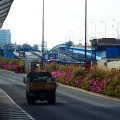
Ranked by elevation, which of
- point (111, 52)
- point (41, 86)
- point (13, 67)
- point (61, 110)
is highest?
Answer: point (111, 52)

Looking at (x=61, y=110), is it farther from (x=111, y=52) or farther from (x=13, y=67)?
(x=111, y=52)

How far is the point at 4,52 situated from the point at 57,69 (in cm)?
9765

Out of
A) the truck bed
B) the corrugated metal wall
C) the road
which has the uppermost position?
the corrugated metal wall

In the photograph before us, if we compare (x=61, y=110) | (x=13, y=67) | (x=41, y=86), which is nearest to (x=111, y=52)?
(x=13, y=67)

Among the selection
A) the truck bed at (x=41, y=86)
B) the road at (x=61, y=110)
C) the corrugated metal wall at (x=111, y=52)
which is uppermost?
the corrugated metal wall at (x=111, y=52)

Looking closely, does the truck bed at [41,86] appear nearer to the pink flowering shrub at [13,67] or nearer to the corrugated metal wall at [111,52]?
the pink flowering shrub at [13,67]

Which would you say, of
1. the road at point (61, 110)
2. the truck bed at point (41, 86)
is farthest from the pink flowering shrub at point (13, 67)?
the truck bed at point (41, 86)

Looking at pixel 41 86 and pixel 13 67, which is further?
pixel 13 67

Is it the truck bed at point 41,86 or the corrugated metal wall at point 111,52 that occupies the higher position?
the corrugated metal wall at point 111,52

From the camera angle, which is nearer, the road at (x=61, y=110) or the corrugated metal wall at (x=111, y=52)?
the road at (x=61, y=110)

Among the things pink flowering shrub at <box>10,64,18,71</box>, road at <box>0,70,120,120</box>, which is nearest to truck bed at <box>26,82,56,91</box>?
road at <box>0,70,120,120</box>

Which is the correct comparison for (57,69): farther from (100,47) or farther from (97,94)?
(100,47)

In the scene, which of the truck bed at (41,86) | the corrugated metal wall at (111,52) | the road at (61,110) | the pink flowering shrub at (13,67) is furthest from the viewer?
the corrugated metal wall at (111,52)

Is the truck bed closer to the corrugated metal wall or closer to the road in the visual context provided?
the road
